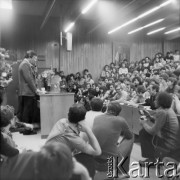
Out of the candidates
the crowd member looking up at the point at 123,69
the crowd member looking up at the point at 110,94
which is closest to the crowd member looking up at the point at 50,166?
the crowd member looking up at the point at 110,94

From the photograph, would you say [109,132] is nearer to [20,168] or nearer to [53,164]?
[20,168]

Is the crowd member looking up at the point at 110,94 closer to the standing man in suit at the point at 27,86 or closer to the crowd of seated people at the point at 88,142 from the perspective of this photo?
the crowd of seated people at the point at 88,142

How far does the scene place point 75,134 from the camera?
187cm

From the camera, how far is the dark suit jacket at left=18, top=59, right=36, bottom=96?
4.42 metres

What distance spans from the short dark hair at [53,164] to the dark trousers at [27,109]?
3.64 meters

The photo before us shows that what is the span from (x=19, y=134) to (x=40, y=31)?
6.69 meters

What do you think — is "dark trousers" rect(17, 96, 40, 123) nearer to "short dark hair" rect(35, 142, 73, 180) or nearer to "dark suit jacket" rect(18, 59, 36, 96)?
"dark suit jacket" rect(18, 59, 36, 96)

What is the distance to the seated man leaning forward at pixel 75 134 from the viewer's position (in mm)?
1798

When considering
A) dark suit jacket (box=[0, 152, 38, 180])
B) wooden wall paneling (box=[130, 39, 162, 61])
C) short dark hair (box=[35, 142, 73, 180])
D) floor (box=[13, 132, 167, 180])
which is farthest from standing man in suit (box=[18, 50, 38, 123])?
wooden wall paneling (box=[130, 39, 162, 61])

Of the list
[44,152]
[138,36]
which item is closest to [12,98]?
[44,152]

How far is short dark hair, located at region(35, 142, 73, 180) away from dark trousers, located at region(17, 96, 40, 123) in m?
3.64

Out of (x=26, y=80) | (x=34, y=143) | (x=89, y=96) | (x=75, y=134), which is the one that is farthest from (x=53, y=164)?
(x=89, y=96)

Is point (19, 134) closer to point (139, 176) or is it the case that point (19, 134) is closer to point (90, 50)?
point (139, 176)

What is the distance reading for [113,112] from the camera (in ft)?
7.89
